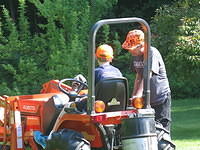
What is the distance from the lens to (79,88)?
311 inches

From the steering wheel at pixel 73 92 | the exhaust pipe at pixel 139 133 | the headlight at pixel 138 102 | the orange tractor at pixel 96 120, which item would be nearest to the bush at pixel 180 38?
the steering wheel at pixel 73 92

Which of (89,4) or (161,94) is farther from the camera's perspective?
(89,4)

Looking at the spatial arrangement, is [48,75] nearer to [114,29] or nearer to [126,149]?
[114,29]

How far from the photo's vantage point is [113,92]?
21.4 feet

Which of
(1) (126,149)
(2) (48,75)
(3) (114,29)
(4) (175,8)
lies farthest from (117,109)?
(3) (114,29)

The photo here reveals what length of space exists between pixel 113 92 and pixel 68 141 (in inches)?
26.4

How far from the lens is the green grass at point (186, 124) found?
1052 cm

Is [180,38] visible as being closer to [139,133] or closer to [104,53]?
[104,53]

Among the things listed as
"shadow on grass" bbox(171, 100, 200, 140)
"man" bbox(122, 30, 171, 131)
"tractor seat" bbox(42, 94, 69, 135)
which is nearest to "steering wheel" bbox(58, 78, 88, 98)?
"tractor seat" bbox(42, 94, 69, 135)

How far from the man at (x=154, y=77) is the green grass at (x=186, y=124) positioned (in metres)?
2.50

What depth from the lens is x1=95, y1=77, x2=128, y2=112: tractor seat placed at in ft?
21.0

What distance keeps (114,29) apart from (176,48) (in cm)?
1133

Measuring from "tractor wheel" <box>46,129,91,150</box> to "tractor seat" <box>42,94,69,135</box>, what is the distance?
0.69 meters

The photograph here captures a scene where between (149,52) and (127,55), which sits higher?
(149,52)
